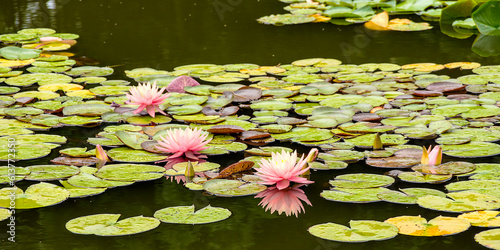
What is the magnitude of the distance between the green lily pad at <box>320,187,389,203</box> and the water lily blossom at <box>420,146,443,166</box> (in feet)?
1.20

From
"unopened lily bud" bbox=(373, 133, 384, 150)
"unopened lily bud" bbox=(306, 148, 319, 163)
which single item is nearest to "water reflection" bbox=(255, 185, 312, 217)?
"unopened lily bud" bbox=(306, 148, 319, 163)

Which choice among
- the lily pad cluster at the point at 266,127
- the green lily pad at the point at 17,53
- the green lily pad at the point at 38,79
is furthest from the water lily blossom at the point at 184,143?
the green lily pad at the point at 17,53

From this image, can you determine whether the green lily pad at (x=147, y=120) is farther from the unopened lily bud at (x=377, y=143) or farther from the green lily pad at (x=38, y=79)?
the unopened lily bud at (x=377, y=143)

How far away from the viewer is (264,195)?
2.65 m

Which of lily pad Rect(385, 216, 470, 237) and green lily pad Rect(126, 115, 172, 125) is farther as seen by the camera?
green lily pad Rect(126, 115, 172, 125)

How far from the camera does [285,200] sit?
8.61 ft

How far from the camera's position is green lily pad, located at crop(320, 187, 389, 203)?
8.38 feet

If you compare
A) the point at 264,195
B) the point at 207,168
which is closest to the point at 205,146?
the point at 207,168

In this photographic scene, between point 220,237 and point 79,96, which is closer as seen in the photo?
point 220,237

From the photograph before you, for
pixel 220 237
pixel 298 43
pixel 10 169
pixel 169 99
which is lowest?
pixel 220 237

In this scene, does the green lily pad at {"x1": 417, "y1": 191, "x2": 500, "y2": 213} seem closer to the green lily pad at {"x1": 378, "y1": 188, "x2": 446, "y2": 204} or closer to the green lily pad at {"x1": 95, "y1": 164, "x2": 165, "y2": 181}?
the green lily pad at {"x1": 378, "y1": 188, "x2": 446, "y2": 204}

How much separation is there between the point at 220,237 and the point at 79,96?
2.16 m

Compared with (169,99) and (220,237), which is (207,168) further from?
(169,99)

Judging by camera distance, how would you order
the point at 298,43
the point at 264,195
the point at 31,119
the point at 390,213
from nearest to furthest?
the point at 390,213 → the point at 264,195 → the point at 31,119 → the point at 298,43
